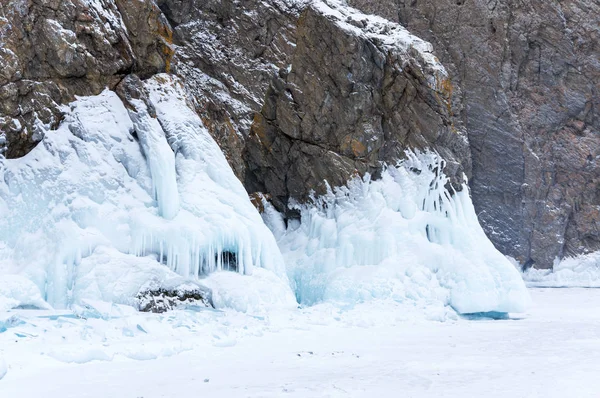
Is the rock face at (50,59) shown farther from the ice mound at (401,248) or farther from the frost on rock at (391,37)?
the frost on rock at (391,37)

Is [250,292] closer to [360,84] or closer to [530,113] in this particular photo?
[360,84]

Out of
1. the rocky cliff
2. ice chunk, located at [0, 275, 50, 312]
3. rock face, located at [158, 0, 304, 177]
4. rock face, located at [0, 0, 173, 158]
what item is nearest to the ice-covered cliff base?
ice chunk, located at [0, 275, 50, 312]

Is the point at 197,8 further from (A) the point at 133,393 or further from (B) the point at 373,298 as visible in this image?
(A) the point at 133,393

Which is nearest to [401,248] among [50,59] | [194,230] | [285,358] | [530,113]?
[194,230]

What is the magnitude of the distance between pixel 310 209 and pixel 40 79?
27.5ft

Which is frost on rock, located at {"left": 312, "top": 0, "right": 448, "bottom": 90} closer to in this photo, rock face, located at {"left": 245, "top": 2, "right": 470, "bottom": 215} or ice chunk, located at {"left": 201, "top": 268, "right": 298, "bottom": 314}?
rock face, located at {"left": 245, "top": 2, "right": 470, "bottom": 215}

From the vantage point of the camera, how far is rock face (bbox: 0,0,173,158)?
1352 centimetres

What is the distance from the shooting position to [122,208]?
1339 cm

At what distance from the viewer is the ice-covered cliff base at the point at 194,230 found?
12.4 meters

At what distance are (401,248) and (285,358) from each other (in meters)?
8.90

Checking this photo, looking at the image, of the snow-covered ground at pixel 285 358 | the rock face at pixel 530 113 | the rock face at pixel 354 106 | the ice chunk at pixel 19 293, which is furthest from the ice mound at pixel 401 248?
the rock face at pixel 530 113

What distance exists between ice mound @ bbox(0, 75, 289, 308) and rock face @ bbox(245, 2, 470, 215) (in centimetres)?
449

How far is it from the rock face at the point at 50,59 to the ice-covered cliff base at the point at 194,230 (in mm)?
384

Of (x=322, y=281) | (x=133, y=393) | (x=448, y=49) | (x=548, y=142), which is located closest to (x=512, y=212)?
A: (x=548, y=142)
